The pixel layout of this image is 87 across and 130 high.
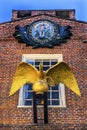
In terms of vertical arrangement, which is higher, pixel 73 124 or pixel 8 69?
pixel 8 69

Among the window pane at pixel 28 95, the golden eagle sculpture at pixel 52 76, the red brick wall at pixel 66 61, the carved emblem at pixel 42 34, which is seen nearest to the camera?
the golden eagle sculpture at pixel 52 76

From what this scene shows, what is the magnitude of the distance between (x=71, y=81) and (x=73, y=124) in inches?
51.9

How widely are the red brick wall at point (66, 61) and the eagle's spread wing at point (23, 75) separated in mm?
924

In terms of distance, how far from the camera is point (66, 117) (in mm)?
12656

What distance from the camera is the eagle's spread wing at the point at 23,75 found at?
12.0 metres

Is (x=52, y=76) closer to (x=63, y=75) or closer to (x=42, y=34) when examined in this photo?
(x=63, y=75)

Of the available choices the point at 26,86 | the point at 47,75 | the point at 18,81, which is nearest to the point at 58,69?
the point at 47,75

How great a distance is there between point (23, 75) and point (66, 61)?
8.84 ft

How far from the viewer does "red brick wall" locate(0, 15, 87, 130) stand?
12531 millimetres

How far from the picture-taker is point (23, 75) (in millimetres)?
12227

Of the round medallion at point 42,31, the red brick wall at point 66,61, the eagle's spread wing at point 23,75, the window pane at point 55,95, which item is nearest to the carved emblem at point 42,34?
the round medallion at point 42,31

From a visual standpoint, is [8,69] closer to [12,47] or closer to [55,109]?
[12,47]

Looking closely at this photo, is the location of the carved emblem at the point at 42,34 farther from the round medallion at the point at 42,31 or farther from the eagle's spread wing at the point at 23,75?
the eagle's spread wing at the point at 23,75

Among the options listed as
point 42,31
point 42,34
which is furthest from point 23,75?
point 42,31
